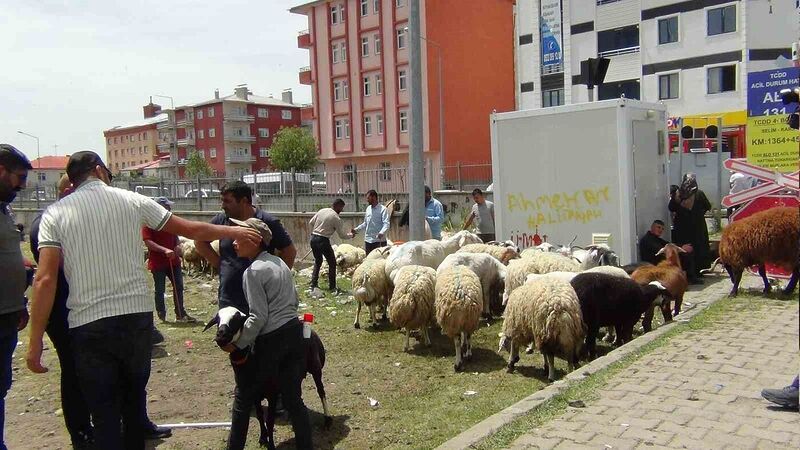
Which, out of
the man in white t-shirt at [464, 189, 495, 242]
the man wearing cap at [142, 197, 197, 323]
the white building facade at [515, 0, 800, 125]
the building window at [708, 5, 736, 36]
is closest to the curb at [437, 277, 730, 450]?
the man in white t-shirt at [464, 189, 495, 242]

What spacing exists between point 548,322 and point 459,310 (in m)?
1.14

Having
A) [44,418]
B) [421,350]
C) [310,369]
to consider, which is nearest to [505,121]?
[421,350]

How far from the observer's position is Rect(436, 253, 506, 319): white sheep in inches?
347

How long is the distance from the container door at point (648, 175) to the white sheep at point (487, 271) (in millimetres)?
2601

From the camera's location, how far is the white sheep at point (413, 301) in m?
7.75

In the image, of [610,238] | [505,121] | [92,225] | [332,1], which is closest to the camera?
[92,225]

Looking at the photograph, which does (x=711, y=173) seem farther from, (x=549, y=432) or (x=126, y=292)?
(x=126, y=292)

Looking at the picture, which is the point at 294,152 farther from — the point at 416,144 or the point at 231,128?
the point at 416,144

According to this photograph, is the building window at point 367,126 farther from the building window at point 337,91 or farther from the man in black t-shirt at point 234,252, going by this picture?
the man in black t-shirt at point 234,252

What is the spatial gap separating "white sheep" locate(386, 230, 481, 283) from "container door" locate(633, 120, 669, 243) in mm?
2697

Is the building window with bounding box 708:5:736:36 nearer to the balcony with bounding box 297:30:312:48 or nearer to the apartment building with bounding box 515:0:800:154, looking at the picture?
the apartment building with bounding box 515:0:800:154

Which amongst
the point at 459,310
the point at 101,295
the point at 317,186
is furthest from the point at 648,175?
the point at 317,186

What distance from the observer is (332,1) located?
46.7m

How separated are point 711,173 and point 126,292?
1741 centimetres
